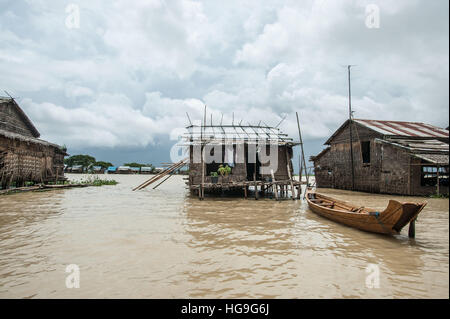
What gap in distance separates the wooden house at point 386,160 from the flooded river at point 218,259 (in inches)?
346

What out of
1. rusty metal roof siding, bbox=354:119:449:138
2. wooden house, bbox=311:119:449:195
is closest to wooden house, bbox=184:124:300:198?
wooden house, bbox=311:119:449:195

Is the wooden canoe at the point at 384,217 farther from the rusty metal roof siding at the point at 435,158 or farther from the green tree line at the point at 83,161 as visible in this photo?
the green tree line at the point at 83,161

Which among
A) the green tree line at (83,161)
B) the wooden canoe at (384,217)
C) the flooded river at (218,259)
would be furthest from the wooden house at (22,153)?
the green tree line at (83,161)

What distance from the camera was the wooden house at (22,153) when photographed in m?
15.9

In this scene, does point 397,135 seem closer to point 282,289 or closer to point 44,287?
point 282,289

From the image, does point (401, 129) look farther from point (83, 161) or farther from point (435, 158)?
point (83, 161)

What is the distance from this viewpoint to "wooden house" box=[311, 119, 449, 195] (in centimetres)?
1529

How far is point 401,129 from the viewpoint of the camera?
20188mm

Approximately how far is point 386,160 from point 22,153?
26242 mm

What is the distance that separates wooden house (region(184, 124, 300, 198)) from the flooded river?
266 inches

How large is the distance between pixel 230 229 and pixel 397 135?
16.8 meters

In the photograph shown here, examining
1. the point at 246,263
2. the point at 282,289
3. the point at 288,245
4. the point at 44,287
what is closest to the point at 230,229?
the point at 288,245

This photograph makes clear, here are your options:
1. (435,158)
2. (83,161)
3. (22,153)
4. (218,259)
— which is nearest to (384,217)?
(218,259)

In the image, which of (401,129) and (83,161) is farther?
(83,161)
